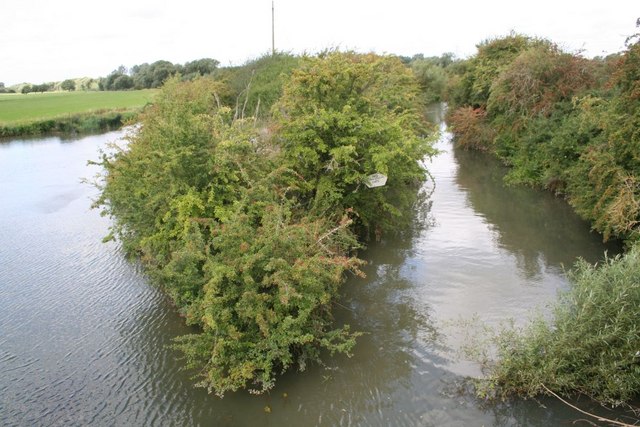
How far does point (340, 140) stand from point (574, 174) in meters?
7.90

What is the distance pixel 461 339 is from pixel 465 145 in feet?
68.4

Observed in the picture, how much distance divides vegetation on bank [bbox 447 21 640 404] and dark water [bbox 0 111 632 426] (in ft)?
2.26

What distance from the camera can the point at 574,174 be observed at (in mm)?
14320

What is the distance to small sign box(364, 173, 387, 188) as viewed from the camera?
1147 centimetres

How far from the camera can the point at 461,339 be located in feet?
28.8

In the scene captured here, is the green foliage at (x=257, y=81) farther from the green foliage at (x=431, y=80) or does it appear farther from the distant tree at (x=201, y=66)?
the green foliage at (x=431, y=80)

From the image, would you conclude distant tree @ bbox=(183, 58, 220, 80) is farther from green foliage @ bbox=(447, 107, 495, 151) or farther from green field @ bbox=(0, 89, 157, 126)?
green foliage @ bbox=(447, 107, 495, 151)

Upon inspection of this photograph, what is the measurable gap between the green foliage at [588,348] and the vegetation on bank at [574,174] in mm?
15

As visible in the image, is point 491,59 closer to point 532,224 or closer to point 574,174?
point 574,174

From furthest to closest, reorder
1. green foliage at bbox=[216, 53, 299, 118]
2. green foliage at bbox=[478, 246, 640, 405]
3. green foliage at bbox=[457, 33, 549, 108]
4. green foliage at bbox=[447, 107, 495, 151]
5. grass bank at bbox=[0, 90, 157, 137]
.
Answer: grass bank at bbox=[0, 90, 157, 137]
green foliage at bbox=[447, 107, 495, 151]
green foliage at bbox=[457, 33, 549, 108]
green foliage at bbox=[216, 53, 299, 118]
green foliage at bbox=[478, 246, 640, 405]

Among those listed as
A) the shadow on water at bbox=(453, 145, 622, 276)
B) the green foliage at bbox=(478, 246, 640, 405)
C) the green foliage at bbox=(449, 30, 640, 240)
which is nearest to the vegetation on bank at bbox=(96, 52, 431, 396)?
the green foliage at bbox=(478, 246, 640, 405)

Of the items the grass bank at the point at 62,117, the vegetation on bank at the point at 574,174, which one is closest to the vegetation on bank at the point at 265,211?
the vegetation on bank at the point at 574,174

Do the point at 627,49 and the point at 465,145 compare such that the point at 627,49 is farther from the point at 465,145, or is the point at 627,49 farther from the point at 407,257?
the point at 465,145

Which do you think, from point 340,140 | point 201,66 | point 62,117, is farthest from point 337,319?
point 201,66
